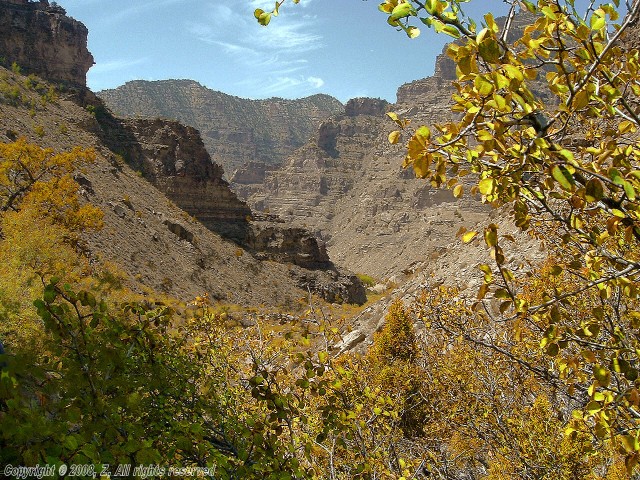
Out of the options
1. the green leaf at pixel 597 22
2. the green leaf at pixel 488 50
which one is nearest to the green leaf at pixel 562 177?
the green leaf at pixel 488 50

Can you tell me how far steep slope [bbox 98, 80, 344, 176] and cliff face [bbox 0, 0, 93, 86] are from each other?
91286 millimetres

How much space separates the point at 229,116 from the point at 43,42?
129m

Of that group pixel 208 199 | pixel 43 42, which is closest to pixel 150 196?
pixel 208 199

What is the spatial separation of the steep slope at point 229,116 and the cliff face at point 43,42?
299 feet

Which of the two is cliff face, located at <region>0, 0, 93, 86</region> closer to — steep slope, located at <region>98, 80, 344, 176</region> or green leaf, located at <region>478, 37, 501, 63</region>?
green leaf, located at <region>478, 37, 501, 63</region>

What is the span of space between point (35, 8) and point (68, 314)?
63.0 metres

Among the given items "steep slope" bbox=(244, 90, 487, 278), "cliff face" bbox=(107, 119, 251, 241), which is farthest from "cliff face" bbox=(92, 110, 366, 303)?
"steep slope" bbox=(244, 90, 487, 278)

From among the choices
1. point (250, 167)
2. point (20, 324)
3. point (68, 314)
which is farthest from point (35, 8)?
point (250, 167)

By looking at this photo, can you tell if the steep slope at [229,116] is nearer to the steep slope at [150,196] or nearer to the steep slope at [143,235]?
the steep slope at [150,196]

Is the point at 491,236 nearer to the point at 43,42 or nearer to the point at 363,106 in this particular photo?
the point at 43,42

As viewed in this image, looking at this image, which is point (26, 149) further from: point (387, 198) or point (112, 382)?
point (387, 198)

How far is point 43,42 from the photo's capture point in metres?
47.8

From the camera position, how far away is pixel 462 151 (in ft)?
6.76

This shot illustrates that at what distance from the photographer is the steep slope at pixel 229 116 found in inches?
5837
